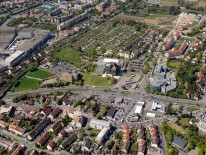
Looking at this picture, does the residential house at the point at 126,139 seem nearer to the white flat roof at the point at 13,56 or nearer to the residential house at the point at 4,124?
the residential house at the point at 4,124

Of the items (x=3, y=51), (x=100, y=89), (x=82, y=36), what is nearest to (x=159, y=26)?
(x=82, y=36)

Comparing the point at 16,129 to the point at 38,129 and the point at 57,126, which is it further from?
the point at 57,126

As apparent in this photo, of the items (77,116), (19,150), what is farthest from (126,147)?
(19,150)

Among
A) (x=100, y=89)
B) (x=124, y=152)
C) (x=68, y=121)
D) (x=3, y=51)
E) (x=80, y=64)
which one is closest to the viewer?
(x=124, y=152)

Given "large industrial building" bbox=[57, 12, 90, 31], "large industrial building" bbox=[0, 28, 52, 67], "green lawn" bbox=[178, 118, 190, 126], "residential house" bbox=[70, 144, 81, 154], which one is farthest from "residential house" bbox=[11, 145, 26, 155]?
"large industrial building" bbox=[57, 12, 90, 31]

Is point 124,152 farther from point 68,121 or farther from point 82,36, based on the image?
point 82,36

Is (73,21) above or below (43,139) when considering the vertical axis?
above
